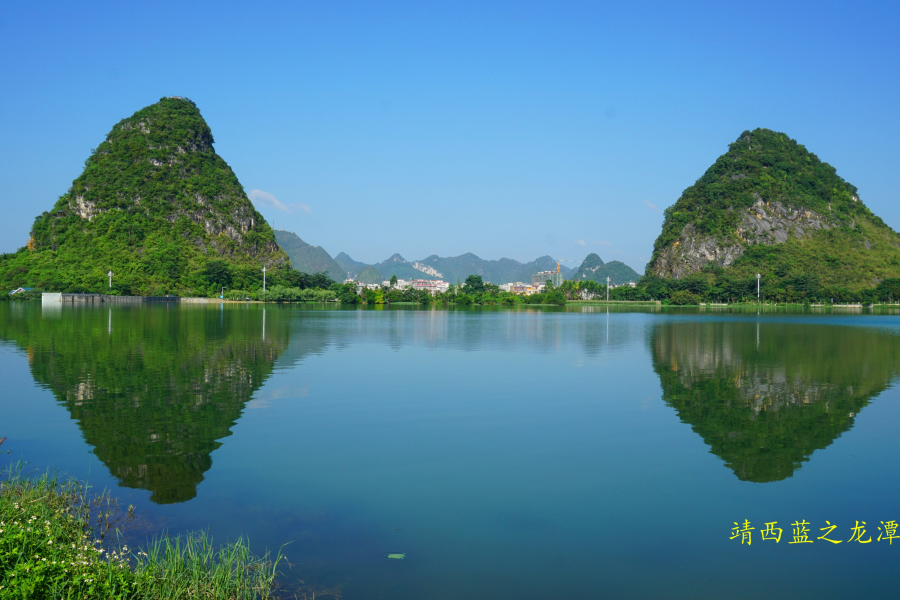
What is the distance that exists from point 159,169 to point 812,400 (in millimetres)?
140633

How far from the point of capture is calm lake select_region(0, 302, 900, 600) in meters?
5.41

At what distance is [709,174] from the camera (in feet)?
546

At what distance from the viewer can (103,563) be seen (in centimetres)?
462

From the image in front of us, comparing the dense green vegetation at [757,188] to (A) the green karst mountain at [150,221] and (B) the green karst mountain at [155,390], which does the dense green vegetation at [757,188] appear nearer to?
(A) the green karst mountain at [150,221]

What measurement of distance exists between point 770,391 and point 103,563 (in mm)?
14105

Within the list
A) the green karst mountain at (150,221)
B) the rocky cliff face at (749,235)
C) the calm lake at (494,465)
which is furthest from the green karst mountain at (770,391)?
the rocky cliff face at (749,235)

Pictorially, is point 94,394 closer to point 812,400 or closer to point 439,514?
point 439,514

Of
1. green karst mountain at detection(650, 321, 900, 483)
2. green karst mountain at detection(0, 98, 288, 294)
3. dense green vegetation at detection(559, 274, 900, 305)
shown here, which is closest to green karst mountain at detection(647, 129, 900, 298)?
dense green vegetation at detection(559, 274, 900, 305)

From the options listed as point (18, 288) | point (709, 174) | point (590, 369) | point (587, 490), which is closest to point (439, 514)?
point (587, 490)

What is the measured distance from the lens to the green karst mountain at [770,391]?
9383 millimetres

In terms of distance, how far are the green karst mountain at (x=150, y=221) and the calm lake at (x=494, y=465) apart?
87.0m

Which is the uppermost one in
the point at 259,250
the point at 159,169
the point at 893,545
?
the point at 159,169

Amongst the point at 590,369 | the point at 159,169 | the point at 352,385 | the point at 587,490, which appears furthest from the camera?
the point at 159,169

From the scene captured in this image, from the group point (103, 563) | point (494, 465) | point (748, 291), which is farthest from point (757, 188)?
point (103, 563)
